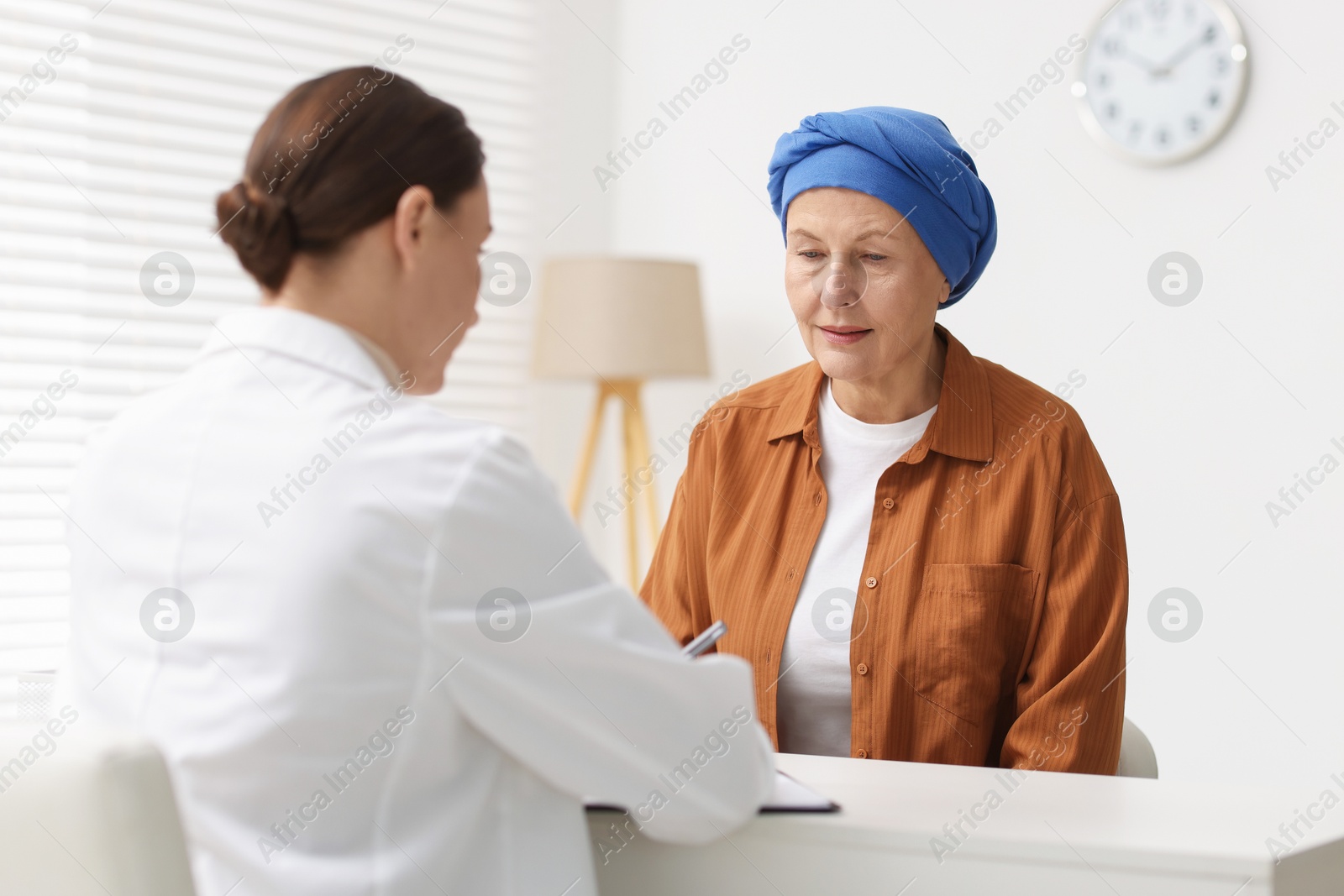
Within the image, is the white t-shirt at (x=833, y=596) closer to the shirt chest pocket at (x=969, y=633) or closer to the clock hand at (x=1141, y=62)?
the shirt chest pocket at (x=969, y=633)

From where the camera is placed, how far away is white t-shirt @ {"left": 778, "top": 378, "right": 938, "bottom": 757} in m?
1.74

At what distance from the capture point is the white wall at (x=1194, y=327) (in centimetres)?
263

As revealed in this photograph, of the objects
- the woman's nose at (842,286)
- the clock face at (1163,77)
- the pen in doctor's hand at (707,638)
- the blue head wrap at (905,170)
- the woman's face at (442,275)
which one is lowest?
the pen in doctor's hand at (707,638)

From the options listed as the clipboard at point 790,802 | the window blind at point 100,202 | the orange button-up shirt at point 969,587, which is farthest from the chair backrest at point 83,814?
the window blind at point 100,202

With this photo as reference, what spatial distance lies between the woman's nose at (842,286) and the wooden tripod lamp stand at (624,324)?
1663mm

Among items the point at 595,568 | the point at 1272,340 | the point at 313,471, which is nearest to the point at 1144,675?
the point at 1272,340

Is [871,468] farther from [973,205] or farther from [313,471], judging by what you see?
[313,471]

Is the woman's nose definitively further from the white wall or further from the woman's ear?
the white wall

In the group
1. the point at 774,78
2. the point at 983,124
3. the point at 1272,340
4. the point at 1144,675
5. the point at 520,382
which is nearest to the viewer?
the point at 1272,340

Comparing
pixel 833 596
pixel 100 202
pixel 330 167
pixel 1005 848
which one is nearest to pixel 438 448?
pixel 330 167

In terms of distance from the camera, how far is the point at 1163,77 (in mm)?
2861

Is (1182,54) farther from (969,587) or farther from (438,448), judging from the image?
(438,448)

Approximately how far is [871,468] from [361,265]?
1005 millimetres

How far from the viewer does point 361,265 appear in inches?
41.4
